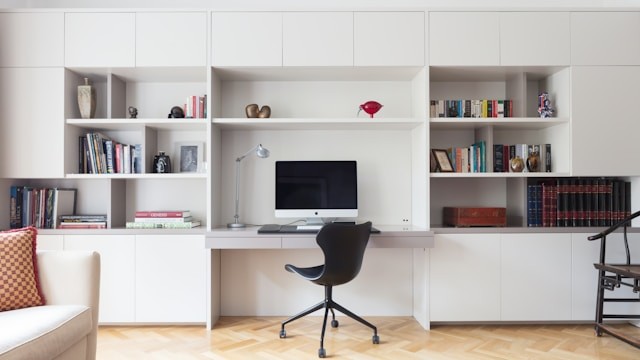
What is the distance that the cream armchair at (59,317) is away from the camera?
1.63 metres

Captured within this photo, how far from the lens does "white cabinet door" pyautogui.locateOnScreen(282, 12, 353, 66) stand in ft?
10.0

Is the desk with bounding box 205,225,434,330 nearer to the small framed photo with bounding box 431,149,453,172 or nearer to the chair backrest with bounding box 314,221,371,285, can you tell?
the chair backrest with bounding box 314,221,371,285

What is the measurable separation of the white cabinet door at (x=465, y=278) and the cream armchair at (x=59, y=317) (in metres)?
2.18

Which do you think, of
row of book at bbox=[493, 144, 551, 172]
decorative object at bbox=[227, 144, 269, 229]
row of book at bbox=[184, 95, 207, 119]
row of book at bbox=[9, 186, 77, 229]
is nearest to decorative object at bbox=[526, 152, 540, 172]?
row of book at bbox=[493, 144, 551, 172]

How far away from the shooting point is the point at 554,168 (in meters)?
3.24

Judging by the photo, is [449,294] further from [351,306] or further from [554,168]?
[554,168]

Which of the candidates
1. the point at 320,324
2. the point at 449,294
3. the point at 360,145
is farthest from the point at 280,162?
the point at 449,294

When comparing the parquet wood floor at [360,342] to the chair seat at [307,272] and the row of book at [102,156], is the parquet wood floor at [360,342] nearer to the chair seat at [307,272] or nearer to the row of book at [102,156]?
the chair seat at [307,272]

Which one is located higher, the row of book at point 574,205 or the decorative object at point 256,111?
the decorative object at point 256,111

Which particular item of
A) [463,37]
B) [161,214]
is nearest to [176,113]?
[161,214]

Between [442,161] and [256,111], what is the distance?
147cm

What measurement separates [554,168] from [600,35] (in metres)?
1.00

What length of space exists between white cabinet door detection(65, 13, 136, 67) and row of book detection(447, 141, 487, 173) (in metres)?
2.51

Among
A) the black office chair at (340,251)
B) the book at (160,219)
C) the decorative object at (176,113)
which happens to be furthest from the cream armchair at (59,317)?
the decorative object at (176,113)
